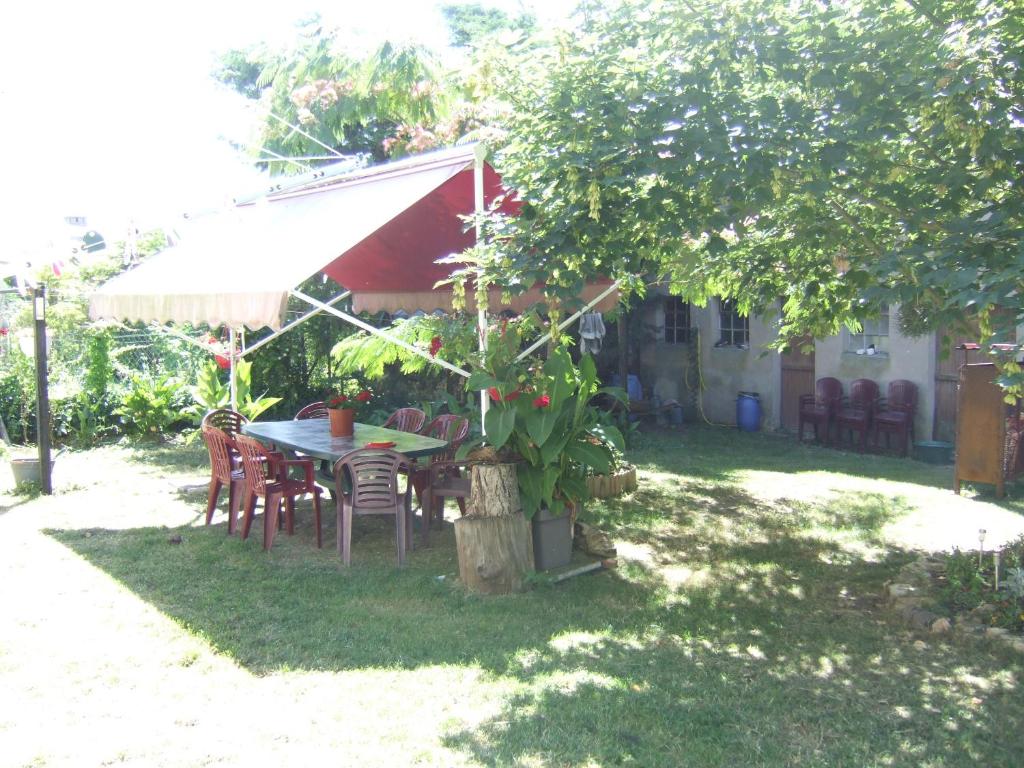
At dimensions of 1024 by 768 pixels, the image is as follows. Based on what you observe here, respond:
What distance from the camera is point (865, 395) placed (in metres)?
12.9

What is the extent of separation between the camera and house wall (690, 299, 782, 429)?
1430 centimetres

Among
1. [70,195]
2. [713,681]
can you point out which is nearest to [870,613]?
[713,681]

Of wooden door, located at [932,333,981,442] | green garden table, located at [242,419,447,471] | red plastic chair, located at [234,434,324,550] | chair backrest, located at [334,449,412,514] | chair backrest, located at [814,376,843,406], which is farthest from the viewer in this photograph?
chair backrest, located at [814,376,843,406]

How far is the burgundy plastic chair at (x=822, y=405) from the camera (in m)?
13.1

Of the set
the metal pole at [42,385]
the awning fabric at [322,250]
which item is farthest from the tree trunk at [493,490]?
the metal pole at [42,385]

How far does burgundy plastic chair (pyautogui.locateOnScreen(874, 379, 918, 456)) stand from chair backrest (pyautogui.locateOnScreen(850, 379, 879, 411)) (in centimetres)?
22

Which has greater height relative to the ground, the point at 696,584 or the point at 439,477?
the point at 439,477

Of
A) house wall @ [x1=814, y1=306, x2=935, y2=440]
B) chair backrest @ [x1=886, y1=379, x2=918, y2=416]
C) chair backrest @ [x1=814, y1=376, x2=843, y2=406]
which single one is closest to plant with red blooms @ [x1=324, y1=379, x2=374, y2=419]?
house wall @ [x1=814, y1=306, x2=935, y2=440]

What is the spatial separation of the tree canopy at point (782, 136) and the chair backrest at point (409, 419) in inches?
145

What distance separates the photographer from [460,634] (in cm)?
561

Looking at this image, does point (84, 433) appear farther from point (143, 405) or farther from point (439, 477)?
point (439, 477)

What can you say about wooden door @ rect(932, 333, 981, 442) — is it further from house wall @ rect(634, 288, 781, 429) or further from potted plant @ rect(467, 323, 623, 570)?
potted plant @ rect(467, 323, 623, 570)

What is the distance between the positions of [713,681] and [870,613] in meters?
1.77

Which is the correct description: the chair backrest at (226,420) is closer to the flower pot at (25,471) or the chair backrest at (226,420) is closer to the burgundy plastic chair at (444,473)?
the flower pot at (25,471)
